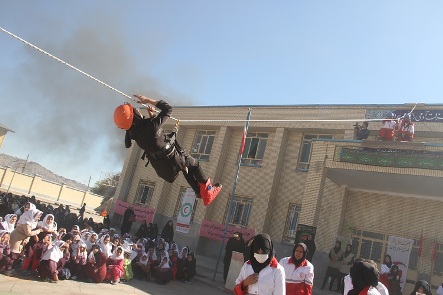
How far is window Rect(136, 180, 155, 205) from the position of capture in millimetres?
24250

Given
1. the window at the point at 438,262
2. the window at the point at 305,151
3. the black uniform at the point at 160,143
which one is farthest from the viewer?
the window at the point at 305,151

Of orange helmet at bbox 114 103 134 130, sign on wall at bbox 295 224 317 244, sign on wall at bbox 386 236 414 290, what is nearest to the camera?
orange helmet at bbox 114 103 134 130

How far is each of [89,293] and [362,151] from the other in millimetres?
9809

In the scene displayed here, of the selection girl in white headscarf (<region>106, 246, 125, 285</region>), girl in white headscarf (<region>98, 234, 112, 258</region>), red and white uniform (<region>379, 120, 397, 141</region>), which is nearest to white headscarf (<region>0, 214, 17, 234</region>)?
girl in white headscarf (<region>98, 234, 112, 258</region>)

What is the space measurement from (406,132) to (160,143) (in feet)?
35.4

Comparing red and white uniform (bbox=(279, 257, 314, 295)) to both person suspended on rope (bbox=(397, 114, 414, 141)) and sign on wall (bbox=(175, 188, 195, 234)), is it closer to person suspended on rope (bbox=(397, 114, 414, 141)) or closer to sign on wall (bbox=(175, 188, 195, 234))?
person suspended on rope (bbox=(397, 114, 414, 141))

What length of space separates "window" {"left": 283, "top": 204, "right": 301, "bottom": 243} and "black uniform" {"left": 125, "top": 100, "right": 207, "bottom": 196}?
13.6m

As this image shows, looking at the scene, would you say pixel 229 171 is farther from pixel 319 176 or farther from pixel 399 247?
pixel 399 247

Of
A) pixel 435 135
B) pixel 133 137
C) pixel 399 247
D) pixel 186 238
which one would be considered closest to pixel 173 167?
pixel 133 137

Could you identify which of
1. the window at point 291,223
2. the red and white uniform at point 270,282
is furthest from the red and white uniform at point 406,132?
the red and white uniform at point 270,282

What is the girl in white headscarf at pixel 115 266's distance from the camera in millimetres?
10370

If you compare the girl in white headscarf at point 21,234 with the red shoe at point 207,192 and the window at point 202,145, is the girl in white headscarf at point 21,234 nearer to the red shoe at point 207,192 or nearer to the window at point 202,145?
the red shoe at point 207,192

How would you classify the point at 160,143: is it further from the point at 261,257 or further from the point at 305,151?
the point at 305,151

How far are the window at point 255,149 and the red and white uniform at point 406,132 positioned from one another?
8453 millimetres
